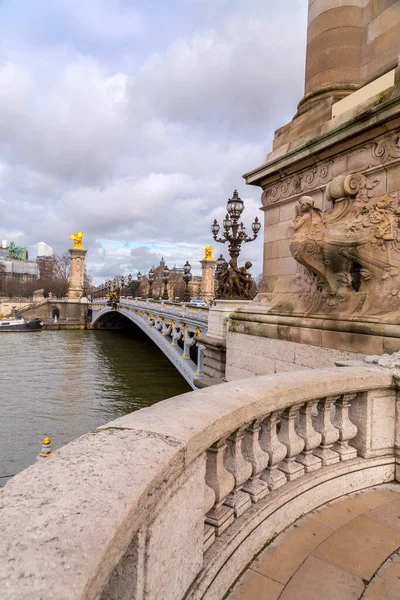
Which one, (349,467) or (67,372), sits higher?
(349,467)

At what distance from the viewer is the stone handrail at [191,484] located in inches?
38.5

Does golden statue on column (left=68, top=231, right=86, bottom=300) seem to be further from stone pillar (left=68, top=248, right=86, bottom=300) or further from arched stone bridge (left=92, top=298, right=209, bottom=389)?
arched stone bridge (left=92, top=298, right=209, bottom=389)

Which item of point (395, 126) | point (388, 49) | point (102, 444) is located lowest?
point (102, 444)

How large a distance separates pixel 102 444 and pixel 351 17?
7.49m

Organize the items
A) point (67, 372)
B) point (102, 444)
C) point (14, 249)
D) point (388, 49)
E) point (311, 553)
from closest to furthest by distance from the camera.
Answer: point (102, 444), point (311, 553), point (388, 49), point (67, 372), point (14, 249)

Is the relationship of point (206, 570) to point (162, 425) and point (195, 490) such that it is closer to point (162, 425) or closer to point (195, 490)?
point (195, 490)

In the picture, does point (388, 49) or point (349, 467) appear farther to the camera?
point (388, 49)

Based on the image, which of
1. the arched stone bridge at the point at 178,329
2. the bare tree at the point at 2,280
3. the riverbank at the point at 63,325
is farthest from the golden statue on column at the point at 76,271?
the bare tree at the point at 2,280

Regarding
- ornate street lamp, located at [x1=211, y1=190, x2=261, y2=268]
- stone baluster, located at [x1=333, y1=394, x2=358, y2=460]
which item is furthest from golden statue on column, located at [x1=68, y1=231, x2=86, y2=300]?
stone baluster, located at [x1=333, y1=394, x2=358, y2=460]

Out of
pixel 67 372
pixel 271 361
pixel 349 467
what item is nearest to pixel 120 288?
pixel 67 372

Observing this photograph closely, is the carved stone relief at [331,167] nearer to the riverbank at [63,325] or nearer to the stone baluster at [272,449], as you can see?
the stone baluster at [272,449]

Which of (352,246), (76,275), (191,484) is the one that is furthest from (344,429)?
(76,275)

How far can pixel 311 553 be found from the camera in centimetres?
212

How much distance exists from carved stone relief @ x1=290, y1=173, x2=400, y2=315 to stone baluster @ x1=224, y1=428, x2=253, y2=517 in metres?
3.25
